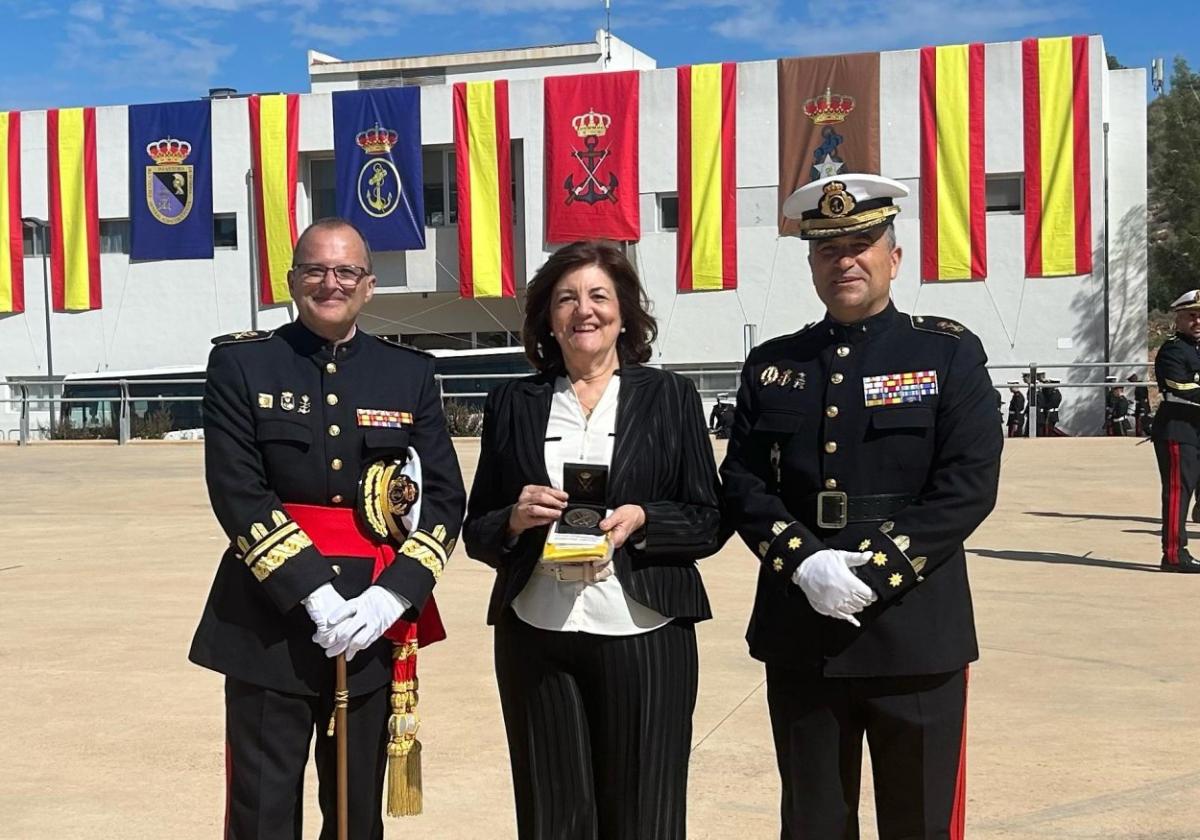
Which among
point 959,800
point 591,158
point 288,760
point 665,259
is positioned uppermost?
point 591,158

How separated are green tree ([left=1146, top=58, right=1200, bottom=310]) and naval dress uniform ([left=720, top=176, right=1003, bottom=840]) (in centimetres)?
4150

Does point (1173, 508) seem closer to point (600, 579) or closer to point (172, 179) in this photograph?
point (600, 579)

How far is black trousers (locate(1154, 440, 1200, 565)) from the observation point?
9.75 meters

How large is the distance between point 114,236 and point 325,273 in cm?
3673

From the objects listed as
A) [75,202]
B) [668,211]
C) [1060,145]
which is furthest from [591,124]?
[75,202]

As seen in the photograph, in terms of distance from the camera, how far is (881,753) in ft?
11.2

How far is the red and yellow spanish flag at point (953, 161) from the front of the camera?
103 feet

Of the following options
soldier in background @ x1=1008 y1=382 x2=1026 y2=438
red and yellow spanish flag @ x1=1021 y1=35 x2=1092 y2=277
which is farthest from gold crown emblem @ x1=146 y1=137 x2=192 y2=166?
soldier in background @ x1=1008 y1=382 x2=1026 y2=438

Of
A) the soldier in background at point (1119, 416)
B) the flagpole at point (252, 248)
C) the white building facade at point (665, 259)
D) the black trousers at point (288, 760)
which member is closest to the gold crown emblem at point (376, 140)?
the white building facade at point (665, 259)

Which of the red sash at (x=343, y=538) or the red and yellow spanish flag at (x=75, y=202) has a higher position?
the red and yellow spanish flag at (x=75, y=202)

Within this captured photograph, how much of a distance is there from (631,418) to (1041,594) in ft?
20.3

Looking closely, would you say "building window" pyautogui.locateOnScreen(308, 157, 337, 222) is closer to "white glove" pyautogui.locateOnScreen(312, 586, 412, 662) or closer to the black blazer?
the black blazer

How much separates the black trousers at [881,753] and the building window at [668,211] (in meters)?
31.5

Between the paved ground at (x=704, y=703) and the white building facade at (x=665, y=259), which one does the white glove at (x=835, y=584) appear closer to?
the paved ground at (x=704, y=703)
